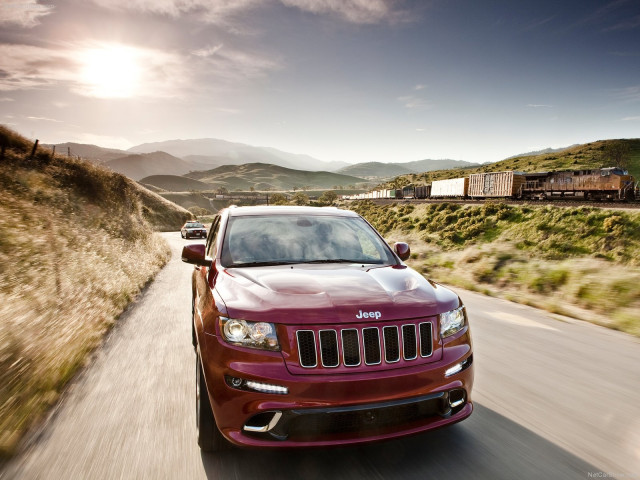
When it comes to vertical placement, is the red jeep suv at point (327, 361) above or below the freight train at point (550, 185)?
above

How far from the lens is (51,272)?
765 centimetres

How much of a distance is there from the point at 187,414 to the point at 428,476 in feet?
6.15

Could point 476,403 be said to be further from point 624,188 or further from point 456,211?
point 624,188

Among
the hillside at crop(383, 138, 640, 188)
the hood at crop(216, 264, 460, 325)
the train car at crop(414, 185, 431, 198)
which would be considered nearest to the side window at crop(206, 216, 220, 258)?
the hood at crop(216, 264, 460, 325)

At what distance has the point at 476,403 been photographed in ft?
11.4

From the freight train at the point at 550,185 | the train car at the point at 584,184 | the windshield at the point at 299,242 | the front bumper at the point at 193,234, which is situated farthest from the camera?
the front bumper at the point at 193,234

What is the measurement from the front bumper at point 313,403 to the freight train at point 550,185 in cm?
2932

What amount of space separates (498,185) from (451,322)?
35.1m

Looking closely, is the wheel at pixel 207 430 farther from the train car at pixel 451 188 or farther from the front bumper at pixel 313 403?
the train car at pixel 451 188

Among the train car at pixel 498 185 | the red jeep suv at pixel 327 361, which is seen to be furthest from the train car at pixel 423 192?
the red jeep suv at pixel 327 361

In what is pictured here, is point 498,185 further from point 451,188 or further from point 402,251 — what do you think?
point 402,251

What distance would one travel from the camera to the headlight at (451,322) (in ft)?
8.99

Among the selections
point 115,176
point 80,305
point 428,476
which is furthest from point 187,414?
point 115,176

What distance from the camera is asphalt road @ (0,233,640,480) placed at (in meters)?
2.56
